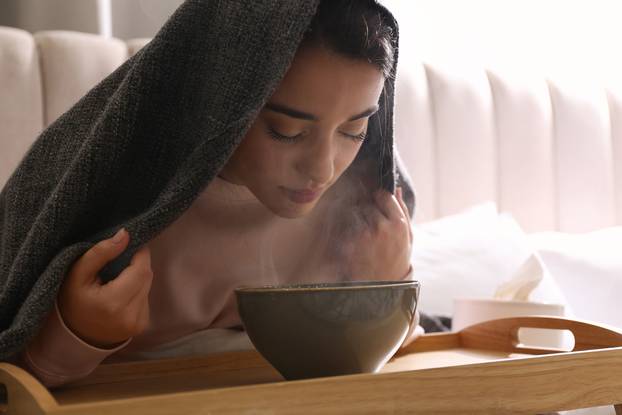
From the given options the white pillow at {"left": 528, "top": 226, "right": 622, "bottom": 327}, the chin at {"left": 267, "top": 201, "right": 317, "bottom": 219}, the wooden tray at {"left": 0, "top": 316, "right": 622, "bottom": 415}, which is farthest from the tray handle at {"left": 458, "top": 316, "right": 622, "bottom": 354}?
the white pillow at {"left": 528, "top": 226, "right": 622, "bottom": 327}

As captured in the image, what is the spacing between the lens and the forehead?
67 cm

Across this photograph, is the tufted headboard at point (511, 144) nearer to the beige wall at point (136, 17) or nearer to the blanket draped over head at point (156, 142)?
the beige wall at point (136, 17)

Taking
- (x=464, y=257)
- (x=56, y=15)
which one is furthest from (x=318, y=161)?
(x=56, y=15)

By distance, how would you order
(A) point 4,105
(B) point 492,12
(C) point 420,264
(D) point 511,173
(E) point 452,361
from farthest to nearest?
(B) point 492,12 < (D) point 511,173 < (C) point 420,264 < (A) point 4,105 < (E) point 452,361

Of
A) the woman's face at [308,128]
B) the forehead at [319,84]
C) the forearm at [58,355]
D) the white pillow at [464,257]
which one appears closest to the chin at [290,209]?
the woman's face at [308,128]

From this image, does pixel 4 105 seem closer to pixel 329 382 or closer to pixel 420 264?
pixel 420 264

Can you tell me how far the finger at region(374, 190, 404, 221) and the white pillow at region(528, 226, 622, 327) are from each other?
0.73m

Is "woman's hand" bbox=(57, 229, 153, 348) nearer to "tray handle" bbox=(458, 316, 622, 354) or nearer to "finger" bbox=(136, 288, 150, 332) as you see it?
"finger" bbox=(136, 288, 150, 332)

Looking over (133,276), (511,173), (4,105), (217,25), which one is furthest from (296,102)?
(511,173)

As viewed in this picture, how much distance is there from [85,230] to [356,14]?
297 millimetres

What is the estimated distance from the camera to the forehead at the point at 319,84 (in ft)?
2.19

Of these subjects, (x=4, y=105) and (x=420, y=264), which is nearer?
(x=4, y=105)

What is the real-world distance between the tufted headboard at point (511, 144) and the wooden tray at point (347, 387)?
0.93 metres

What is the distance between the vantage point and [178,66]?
68 centimetres
